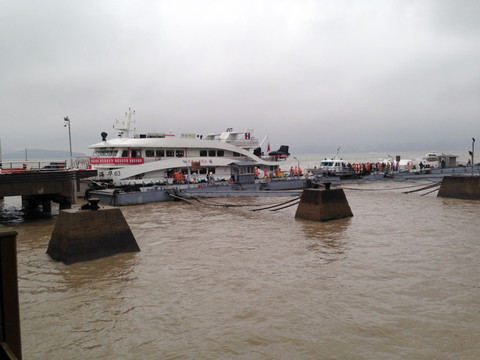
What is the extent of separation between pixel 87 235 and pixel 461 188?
2538 centimetres

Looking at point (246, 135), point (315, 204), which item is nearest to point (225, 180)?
point (246, 135)

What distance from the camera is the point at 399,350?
653 cm

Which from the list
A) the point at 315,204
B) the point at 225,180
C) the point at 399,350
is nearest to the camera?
the point at 399,350

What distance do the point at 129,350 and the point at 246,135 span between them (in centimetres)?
3518

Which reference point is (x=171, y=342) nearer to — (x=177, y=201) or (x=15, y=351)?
(x=15, y=351)

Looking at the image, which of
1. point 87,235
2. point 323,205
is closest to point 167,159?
point 323,205

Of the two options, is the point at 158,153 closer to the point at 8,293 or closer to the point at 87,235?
the point at 87,235

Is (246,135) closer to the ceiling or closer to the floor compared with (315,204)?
closer to the ceiling

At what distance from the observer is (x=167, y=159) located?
32156 millimetres

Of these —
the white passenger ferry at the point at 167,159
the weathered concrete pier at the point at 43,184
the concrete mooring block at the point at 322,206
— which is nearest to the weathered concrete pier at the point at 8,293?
the concrete mooring block at the point at 322,206

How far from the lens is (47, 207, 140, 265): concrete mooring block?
1139 cm

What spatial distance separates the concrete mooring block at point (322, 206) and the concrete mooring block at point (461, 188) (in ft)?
39.6

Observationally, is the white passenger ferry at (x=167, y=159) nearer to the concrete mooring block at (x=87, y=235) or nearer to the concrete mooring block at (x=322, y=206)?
the concrete mooring block at (x=322, y=206)

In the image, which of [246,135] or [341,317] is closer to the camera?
[341,317]
